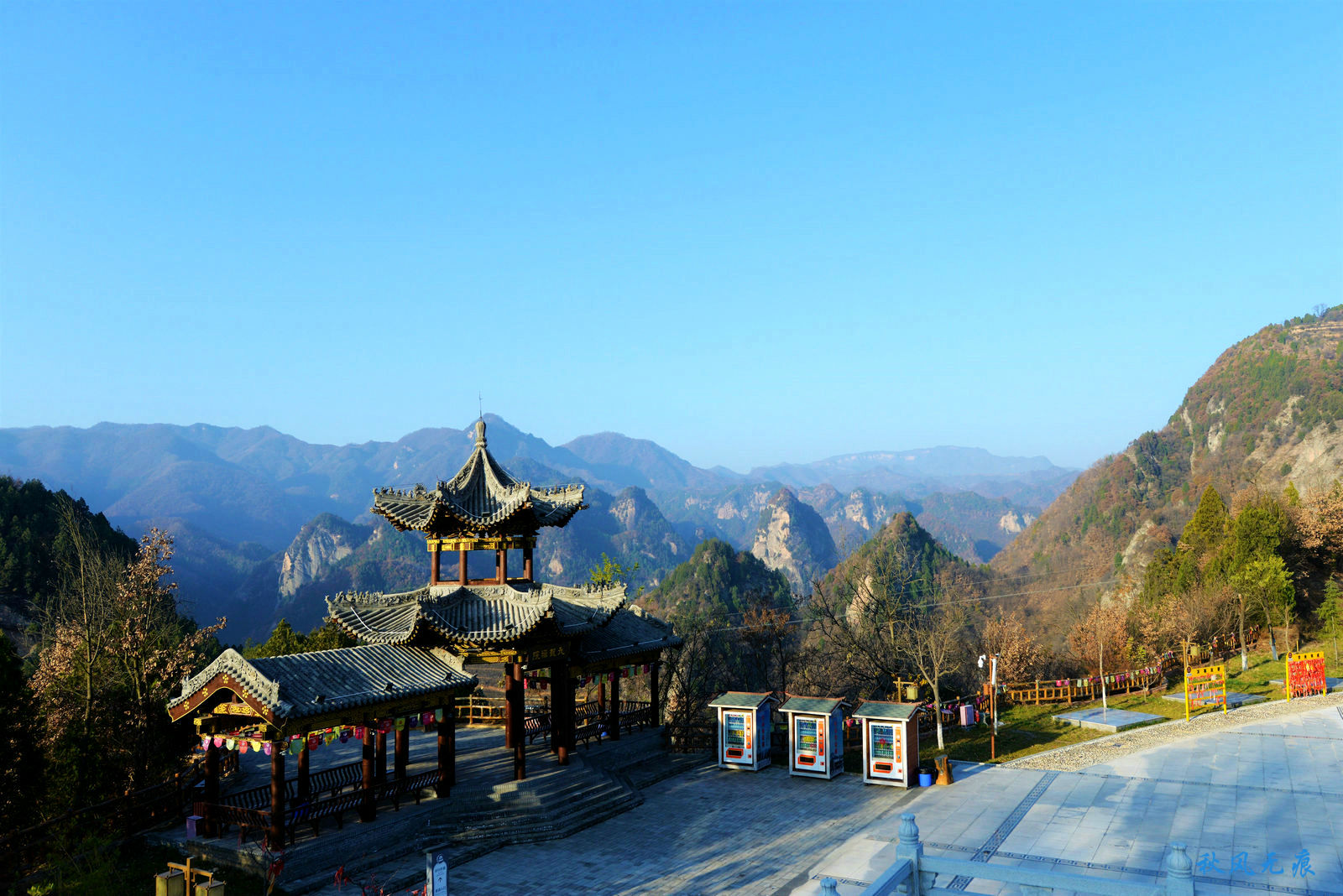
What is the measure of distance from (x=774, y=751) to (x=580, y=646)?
625cm

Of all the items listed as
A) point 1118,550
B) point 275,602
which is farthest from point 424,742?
point 275,602

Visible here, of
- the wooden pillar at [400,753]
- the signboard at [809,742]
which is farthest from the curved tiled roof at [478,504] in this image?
the signboard at [809,742]

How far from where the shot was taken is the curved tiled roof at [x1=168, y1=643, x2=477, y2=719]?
14152 mm

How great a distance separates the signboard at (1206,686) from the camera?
25734mm

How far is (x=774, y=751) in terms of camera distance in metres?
22.7

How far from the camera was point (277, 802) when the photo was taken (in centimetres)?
1425

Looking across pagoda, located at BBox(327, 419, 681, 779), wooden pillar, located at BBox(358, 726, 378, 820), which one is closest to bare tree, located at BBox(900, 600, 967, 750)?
pagoda, located at BBox(327, 419, 681, 779)

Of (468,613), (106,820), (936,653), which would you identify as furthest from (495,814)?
(936,653)

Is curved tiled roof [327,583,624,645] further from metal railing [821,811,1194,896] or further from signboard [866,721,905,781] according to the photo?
metal railing [821,811,1194,896]

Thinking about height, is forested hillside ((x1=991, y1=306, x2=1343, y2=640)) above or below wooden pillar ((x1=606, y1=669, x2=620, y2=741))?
above

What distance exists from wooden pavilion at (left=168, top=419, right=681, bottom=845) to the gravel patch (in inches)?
391

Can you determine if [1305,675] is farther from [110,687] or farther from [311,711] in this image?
[110,687]

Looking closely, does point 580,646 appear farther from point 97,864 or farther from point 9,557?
point 9,557

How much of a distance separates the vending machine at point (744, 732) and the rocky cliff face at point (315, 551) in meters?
155
